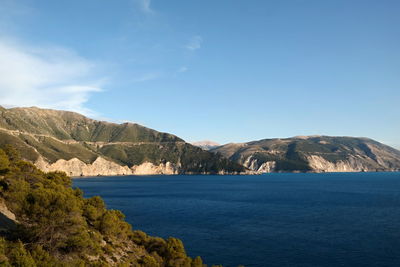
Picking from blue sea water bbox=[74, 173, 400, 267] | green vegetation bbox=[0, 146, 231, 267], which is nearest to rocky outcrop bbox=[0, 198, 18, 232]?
green vegetation bbox=[0, 146, 231, 267]

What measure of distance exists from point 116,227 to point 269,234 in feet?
123

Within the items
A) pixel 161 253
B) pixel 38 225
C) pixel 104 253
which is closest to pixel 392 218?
pixel 161 253

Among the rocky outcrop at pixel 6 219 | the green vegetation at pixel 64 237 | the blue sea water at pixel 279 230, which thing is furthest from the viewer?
the blue sea water at pixel 279 230

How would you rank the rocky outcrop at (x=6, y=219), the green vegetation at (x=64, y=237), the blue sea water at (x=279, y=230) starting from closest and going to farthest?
1. the green vegetation at (x=64, y=237)
2. the rocky outcrop at (x=6, y=219)
3. the blue sea water at (x=279, y=230)

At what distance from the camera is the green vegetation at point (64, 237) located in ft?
86.7

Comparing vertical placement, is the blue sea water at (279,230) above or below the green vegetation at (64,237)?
below

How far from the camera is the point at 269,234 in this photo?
69.0 metres

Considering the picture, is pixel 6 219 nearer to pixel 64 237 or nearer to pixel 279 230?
pixel 64 237

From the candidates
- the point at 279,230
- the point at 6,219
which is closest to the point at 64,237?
the point at 6,219

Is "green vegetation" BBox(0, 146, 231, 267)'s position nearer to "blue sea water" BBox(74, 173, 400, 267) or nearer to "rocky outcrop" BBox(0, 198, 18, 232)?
"rocky outcrop" BBox(0, 198, 18, 232)

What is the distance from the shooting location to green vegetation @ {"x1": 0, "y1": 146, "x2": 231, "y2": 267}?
86.7 ft

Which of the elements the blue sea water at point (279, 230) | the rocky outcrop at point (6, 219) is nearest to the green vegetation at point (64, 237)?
the rocky outcrop at point (6, 219)

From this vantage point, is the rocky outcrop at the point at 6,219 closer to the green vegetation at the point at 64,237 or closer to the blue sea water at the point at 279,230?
the green vegetation at the point at 64,237

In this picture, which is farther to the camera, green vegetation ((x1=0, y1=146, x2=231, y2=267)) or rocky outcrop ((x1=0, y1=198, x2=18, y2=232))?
rocky outcrop ((x1=0, y1=198, x2=18, y2=232))
